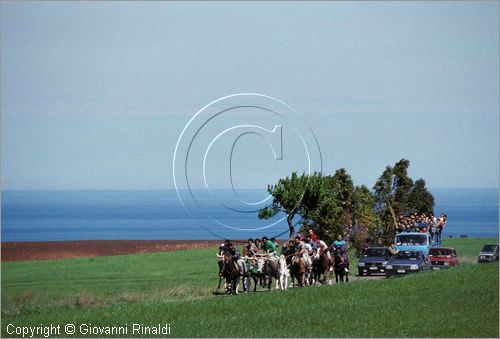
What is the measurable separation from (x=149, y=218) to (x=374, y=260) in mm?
67406

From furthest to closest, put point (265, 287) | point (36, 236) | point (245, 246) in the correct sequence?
point (36, 236) → point (265, 287) → point (245, 246)

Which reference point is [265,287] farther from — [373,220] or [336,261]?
[373,220]

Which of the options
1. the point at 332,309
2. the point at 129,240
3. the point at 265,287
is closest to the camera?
the point at 332,309

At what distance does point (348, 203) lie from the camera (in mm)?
59906

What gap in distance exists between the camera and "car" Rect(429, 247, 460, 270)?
53938mm

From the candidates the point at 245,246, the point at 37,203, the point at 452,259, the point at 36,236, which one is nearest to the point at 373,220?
the point at 452,259

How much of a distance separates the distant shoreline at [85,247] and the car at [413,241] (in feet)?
88.0

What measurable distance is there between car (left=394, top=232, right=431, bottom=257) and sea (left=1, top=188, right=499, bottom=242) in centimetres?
690

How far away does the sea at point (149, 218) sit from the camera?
76875 millimetres

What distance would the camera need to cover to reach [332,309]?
35.9 metres

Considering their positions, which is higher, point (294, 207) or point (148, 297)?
point (294, 207)

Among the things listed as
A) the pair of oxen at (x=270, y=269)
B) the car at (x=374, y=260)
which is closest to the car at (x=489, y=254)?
the car at (x=374, y=260)

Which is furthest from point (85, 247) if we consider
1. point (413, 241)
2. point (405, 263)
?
point (405, 263)

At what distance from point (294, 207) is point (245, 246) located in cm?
1082
